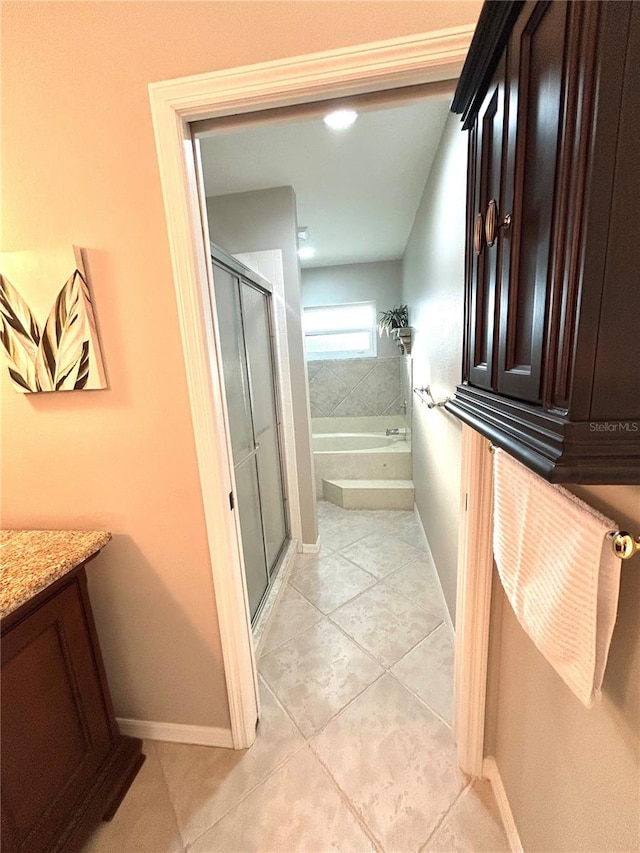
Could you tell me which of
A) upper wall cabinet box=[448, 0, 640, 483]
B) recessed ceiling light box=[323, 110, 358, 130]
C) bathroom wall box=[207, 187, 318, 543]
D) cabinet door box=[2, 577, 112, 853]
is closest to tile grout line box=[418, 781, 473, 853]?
cabinet door box=[2, 577, 112, 853]

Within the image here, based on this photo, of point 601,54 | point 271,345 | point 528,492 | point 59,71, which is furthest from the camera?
point 271,345

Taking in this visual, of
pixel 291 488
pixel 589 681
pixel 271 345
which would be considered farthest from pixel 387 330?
pixel 589 681

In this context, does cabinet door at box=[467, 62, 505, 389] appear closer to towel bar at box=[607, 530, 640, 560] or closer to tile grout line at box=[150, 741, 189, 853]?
towel bar at box=[607, 530, 640, 560]

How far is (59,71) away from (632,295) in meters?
1.49

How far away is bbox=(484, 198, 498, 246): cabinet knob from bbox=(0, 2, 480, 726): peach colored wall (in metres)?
0.59

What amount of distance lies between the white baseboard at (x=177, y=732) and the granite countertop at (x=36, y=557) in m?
0.85

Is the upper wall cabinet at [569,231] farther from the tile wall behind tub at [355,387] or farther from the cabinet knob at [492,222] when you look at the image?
the tile wall behind tub at [355,387]

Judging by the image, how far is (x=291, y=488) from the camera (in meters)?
2.66

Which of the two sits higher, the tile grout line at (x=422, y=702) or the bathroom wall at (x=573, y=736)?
the bathroom wall at (x=573, y=736)

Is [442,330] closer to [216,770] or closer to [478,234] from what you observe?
[478,234]

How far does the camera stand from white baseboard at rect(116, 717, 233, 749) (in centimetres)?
137

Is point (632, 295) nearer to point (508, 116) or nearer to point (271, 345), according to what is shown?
point (508, 116)

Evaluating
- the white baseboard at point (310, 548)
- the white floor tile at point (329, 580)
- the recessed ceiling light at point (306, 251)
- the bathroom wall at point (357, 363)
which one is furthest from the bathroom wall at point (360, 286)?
the white floor tile at point (329, 580)

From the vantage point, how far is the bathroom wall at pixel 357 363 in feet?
14.2
